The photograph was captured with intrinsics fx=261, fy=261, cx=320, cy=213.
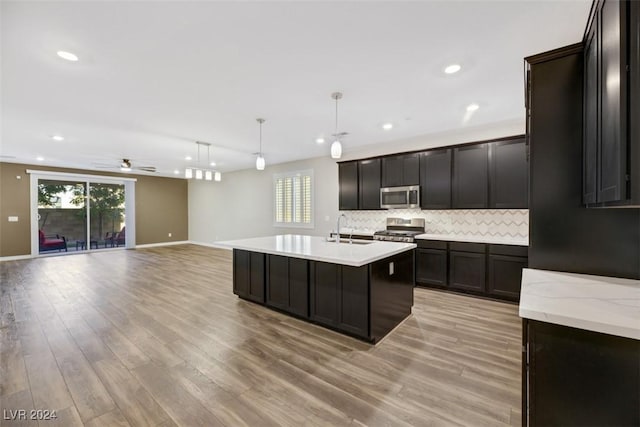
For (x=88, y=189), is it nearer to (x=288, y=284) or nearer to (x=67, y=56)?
(x=67, y=56)

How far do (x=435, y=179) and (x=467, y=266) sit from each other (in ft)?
5.02

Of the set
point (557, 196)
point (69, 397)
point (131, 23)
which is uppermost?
point (131, 23)

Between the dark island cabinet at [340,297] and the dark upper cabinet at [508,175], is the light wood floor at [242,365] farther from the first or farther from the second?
the dark upper cabinet at [508,175]

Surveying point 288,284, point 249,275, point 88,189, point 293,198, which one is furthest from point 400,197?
point 88,189

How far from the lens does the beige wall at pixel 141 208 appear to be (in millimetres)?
6890

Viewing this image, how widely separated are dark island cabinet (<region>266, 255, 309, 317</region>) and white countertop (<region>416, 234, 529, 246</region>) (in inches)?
93.9

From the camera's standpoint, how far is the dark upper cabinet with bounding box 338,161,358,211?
5.55 meters

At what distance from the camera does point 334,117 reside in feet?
12.4

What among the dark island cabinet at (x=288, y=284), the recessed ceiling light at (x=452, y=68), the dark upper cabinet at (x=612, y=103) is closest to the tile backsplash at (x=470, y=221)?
the recessed ceiling light at (x=452, y=68)

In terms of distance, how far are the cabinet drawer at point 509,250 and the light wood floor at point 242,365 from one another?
0.73 meters

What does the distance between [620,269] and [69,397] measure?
3738mm

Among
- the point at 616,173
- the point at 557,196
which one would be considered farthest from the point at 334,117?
the point at 616,173

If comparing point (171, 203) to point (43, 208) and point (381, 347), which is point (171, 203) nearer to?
point (43, 208)

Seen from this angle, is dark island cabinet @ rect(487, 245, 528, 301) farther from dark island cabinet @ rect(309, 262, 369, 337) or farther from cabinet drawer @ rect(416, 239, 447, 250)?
dark island cabinet @ rect(309, 262, 369, 337)
